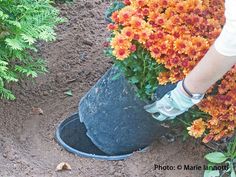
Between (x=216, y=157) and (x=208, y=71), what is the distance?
2.27 feet

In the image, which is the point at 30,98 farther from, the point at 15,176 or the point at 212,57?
the point at 212,57

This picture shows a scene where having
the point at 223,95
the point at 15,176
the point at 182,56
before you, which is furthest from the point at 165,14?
the point at 15,176

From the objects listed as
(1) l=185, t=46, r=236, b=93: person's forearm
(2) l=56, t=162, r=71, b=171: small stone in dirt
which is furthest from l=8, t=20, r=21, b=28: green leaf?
(1) l=185, t=46, r=236, b=93: person's forearm

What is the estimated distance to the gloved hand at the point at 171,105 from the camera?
2.31m

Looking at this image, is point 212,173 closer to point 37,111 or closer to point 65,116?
point 65,116

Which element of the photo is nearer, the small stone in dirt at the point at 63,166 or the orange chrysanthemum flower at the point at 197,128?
the orange chrysanthemum flower at the point at 197,128

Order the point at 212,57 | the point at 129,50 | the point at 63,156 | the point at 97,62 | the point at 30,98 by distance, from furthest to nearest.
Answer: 1. the point at 97,62
2. the point at 30,98
3. the point at 63,156
4. the point at 129,50
5. the point at 212,57

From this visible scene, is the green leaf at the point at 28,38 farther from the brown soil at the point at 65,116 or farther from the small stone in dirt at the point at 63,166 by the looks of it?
the small stone in dirt at the point at 63,166

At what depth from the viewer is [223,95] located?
2414 mm

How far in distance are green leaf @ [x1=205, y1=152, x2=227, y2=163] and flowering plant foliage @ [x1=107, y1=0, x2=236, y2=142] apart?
17cm

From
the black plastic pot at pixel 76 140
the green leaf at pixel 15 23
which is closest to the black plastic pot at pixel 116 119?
the black plastic pot at pixel 76 140

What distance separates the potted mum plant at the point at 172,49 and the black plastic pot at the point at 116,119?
0.42ft

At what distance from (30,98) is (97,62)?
51 centimetres

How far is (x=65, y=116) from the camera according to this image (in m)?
3.12
